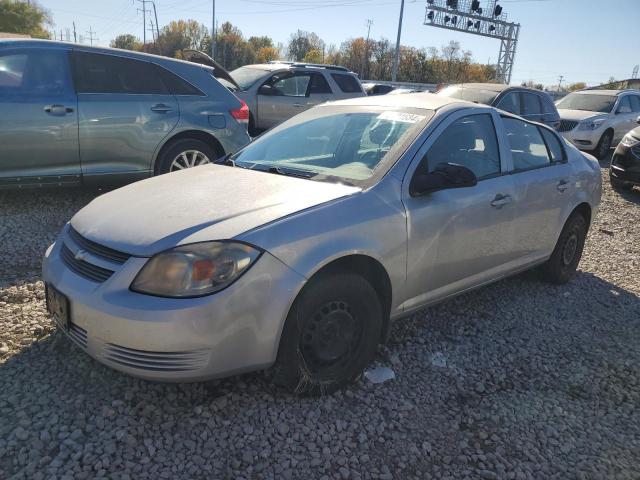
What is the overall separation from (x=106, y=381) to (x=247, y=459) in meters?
0.96

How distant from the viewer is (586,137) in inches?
510

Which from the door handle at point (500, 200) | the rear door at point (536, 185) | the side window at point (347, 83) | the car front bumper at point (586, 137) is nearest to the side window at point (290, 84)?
the side window at point (347, 83)

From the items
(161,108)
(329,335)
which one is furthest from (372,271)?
(161,108)

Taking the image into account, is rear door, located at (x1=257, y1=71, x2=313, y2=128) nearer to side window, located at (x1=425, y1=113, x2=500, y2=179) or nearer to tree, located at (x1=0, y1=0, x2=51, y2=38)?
side window, located at (x1=425, y1=113, x2=500, y2=179)

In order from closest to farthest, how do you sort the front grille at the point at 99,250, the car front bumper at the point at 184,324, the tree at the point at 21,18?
the car front bumper at the point at 184,324 < the front grille at the point at 99,250 < the tree at the point at 21,18

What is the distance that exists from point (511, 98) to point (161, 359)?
9.17 metres

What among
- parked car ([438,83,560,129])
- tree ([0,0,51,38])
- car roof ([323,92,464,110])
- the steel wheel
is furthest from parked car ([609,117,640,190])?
tree ([0,0,51,38])

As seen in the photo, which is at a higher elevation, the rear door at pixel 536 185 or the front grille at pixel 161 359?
the rear door at pixel 536 185

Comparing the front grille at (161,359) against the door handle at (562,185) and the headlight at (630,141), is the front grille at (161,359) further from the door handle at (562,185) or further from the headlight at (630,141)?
the headlight at (630,141)

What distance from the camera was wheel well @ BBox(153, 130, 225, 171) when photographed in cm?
608

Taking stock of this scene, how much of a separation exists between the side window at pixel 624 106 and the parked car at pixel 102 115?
11.5 metres

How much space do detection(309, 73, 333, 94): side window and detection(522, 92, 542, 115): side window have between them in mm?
3792

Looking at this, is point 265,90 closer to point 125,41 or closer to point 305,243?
point 305,243

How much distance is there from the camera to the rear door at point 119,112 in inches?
220
